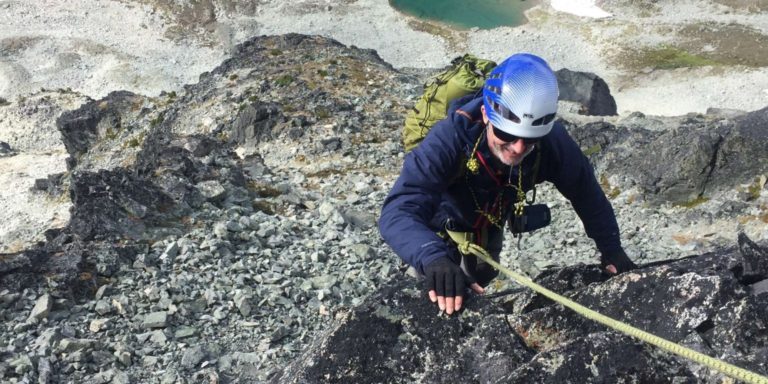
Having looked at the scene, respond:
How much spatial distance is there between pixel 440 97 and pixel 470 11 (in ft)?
216

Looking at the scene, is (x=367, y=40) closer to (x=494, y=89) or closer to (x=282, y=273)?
(x=282, y=273)

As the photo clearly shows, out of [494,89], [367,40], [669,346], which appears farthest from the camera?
[367,40]

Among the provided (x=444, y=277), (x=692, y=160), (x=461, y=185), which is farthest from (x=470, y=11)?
(x=444, y=277)

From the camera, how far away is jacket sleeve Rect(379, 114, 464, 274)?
656 centimetres

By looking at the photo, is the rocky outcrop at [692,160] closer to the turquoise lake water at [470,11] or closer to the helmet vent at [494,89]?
the helmet vent at [494,89]

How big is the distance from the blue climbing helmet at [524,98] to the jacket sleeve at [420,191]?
517mm

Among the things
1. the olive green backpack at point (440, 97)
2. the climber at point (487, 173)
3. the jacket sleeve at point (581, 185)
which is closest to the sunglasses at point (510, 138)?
the climber at point (487, 173)

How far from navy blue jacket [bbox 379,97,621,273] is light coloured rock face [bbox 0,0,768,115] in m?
45.2

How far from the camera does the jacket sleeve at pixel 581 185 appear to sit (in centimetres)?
724

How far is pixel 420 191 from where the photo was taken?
6805mm

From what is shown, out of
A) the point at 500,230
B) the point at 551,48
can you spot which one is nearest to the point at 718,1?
the point at 551,48

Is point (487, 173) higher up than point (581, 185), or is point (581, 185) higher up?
point (487, 173)

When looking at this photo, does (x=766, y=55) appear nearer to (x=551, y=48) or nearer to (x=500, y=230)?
(x=551, y=48)

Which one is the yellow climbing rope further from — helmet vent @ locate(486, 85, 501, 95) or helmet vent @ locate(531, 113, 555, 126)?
helmet vent @ locate(486, 85, 501, 95)
